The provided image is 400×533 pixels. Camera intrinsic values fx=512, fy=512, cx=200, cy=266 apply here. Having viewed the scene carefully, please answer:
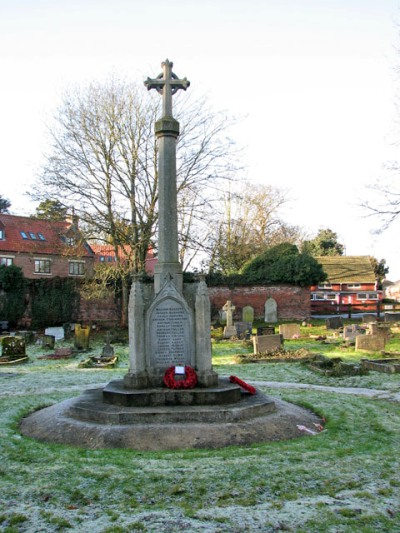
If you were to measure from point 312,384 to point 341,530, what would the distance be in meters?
9.28

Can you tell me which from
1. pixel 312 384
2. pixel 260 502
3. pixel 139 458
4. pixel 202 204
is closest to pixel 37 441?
pixel 139 458

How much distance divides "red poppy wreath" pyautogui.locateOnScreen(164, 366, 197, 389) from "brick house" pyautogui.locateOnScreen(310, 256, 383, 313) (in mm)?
43491

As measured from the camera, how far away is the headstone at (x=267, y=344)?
62.5 feet

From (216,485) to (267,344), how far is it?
1414 cm

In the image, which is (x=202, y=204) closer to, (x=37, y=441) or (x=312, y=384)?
(x=312, y=384)

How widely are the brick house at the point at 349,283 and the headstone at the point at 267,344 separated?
3236 cm

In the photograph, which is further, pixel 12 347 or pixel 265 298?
pixel 265 298

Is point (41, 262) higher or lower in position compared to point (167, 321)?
higher

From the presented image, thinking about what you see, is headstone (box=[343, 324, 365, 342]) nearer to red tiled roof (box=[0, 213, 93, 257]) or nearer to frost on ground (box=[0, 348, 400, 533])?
frost on ground (box=[0, 348, 400, 533])

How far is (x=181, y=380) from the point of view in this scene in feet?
28.0

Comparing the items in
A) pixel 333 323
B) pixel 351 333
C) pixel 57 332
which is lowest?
pixel 351 333

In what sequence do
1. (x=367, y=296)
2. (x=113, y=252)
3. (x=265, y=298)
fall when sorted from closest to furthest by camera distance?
(x=265, y=298), (x=113, y=252), (x=367, y=296)

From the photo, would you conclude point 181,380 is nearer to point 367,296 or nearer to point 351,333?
point 351,333

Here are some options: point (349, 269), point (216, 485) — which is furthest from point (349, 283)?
point (216, 485)
